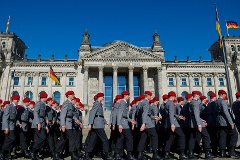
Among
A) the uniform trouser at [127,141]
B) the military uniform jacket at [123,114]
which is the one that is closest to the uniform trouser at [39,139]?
the uniform trouser at [127,141]

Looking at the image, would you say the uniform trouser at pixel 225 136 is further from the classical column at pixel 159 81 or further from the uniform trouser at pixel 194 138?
the classical column at pixel 159 81

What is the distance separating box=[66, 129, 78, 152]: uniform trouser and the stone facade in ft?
107

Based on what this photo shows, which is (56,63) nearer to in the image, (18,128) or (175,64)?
(175,64)

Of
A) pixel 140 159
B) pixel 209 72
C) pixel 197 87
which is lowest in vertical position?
pixel 140 159

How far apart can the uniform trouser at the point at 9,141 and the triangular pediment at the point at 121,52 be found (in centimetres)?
3504

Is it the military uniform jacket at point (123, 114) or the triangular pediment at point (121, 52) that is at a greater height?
the triangular pediment at point (121, 52)

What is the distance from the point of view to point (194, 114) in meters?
9.48

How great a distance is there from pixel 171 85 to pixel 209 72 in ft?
29.7

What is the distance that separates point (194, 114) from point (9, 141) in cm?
824

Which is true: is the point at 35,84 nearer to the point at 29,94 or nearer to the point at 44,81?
the point at 44,81

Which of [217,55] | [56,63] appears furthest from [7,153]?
[217,55]

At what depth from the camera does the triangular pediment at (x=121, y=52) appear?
44.8m

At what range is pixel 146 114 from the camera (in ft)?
30.6

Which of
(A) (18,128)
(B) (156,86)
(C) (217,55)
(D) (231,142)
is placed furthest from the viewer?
(C) (217,55)
